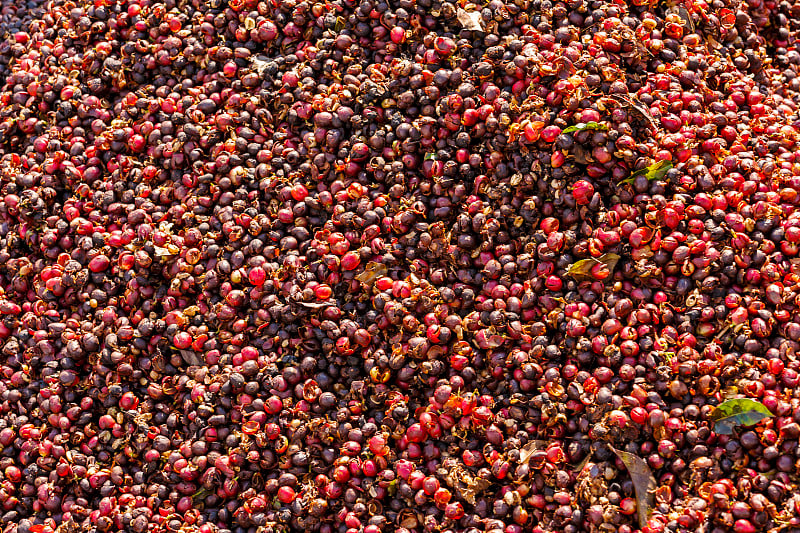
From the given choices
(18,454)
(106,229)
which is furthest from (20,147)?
(18,454)

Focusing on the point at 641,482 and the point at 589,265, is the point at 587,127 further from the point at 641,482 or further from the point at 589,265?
the point at 641,482

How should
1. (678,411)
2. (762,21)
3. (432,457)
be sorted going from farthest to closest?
(762,21), (432,457), (678,411)

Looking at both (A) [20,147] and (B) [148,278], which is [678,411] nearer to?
(B) [148,278]

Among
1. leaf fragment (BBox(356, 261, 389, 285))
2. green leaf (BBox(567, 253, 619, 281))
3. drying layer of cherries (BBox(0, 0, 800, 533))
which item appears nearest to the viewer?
drying layer of cherries (BBox(0, 0, 800, 533))

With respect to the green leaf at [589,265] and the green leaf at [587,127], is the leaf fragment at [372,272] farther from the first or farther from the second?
the green leaf at [587,127]

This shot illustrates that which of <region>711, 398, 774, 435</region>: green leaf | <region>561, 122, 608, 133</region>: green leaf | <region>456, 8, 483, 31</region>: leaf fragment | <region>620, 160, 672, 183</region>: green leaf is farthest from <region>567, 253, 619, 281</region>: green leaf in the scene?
<region>456, 8, 483, 31</region>: leaf fragment

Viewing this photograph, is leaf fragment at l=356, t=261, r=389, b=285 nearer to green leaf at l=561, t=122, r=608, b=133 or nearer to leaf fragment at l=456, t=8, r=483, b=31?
green leaf at l=561, t=122, r=608, b=133

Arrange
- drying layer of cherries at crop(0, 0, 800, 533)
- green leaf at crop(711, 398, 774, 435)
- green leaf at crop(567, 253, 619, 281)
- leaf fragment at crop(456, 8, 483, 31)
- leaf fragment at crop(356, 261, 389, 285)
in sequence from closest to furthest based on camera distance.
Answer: green leaf at crop(711, 398, 774, 435) < drying layer of cherries at crop(0, 0, 800, 533) < green leaf at crop(567, 253, 619, 281) < leaf fragment at crop(356, 261, 389, 285) < leaf fragment at crop(456, 8, 483, 31)

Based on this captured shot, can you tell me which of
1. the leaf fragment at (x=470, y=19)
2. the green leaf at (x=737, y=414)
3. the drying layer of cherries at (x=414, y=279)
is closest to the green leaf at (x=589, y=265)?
the drying layer of cherries at (x=414, y=279)

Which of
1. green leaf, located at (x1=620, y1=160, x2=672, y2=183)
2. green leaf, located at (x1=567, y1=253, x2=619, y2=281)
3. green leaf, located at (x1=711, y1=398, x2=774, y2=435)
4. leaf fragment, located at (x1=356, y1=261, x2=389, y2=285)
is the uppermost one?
green leaf, located at (x1=620, y1=160, x2=672, y2=183)
